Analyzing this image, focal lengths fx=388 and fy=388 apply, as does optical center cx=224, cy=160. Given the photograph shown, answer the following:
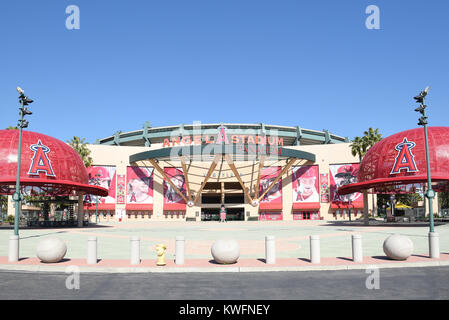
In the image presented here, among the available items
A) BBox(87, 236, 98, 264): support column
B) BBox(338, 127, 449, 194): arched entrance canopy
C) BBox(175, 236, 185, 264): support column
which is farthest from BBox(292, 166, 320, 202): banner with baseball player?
BBox(87, 236, 98, 264): support column

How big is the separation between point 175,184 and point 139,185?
638cm

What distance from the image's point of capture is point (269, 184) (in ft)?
231

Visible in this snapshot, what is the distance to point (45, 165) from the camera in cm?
3728

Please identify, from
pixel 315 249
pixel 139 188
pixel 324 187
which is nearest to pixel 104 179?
pixel 139 188

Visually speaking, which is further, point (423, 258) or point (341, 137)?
point (341, 137)

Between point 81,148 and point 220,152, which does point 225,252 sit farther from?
point 81,148

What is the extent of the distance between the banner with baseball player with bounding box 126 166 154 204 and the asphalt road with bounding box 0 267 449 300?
57.0 metres

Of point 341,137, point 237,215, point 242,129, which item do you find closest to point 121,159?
point 237,215

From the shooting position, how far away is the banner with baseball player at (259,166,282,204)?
69625 millimetres

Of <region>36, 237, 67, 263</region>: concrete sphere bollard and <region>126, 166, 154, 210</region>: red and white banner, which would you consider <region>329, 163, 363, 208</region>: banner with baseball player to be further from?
<region>36, 237, 67, 263</region>: concrete sphere bollard

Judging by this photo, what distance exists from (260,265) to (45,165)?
3076cm

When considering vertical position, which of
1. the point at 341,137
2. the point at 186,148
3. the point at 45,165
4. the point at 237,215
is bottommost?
the point at 237,215

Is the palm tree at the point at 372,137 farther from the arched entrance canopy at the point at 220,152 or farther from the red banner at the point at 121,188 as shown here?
the red banner at the point at 121,188
